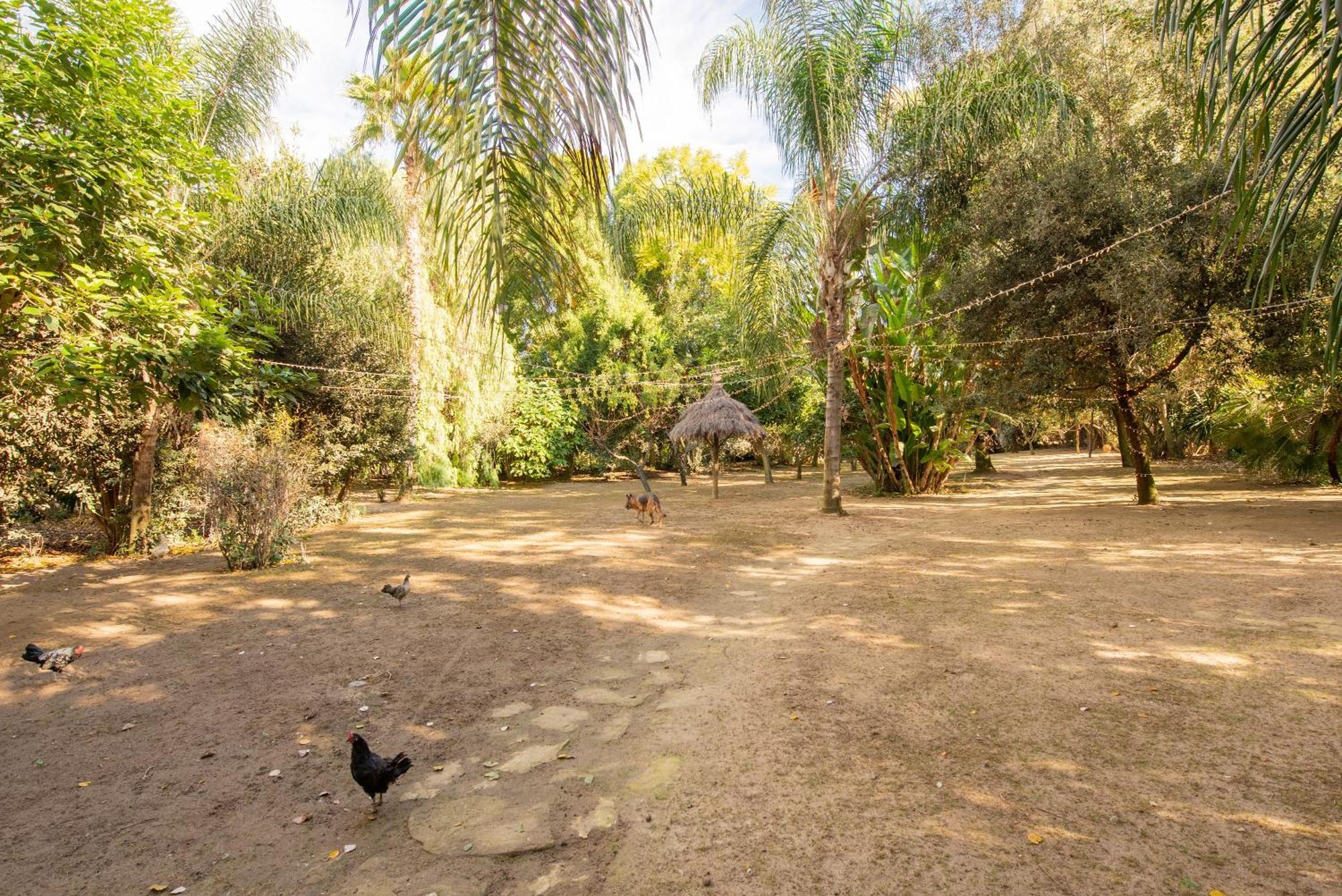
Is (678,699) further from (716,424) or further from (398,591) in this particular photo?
(716,424)

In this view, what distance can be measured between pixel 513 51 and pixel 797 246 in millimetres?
11266

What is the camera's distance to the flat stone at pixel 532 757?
319cm

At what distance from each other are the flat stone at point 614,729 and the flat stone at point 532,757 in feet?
0.65

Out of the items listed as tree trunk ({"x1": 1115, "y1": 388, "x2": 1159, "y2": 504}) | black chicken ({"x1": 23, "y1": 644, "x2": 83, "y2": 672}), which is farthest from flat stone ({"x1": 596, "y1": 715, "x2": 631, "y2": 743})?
tree trunk ({"x1": 1115, "y1": 388, "x2": 1159, "y2": 504})

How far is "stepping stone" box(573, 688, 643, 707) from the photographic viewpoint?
391 cm

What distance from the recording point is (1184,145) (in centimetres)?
975

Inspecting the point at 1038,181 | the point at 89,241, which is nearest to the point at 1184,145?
the point at 1038,181

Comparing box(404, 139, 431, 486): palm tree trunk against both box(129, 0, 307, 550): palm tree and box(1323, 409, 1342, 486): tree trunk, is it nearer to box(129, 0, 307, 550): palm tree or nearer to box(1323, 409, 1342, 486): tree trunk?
box(129, 0, 307, 550): palm tree

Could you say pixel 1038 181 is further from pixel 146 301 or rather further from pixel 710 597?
pixel 146 301

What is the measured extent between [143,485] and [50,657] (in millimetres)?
6167

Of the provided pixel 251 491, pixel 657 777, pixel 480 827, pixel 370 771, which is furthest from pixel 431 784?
pixel 251 491

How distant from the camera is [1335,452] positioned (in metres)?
11.4

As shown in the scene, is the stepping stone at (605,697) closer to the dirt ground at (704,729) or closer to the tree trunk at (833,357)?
the dirt ground at (704,729)

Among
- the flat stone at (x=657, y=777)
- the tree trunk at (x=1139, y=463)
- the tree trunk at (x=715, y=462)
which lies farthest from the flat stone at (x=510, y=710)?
the tree trunk at (x=715, y=462)
